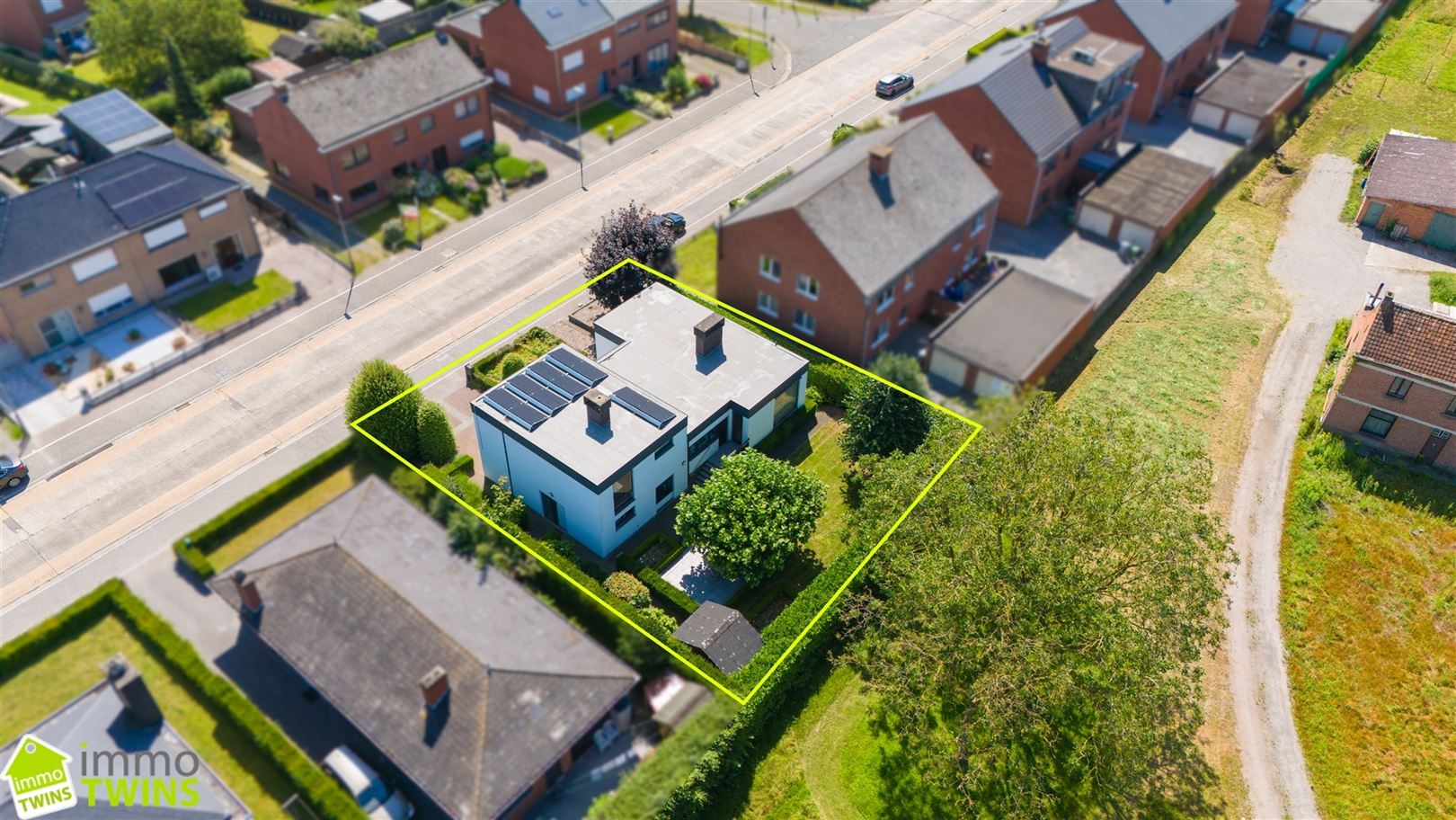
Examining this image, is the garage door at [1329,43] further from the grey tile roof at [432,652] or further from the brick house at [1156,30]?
the grey tile roof at [432,652]

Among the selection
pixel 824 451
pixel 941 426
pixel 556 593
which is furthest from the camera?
pixel 824 451

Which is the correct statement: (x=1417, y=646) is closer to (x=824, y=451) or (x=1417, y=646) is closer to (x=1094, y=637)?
(x=1094, y=637)

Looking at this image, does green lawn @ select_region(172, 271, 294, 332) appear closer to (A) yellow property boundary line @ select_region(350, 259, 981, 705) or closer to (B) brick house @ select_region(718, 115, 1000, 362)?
(A) yellow property boundary line @ select_region(350, 259, 981, 705)

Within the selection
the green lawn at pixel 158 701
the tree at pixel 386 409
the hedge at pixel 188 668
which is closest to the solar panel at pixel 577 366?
the tree at pixel 386 409

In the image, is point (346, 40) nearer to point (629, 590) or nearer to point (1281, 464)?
point (629, 590)

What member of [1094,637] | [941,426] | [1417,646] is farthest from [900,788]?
[1417,646]
